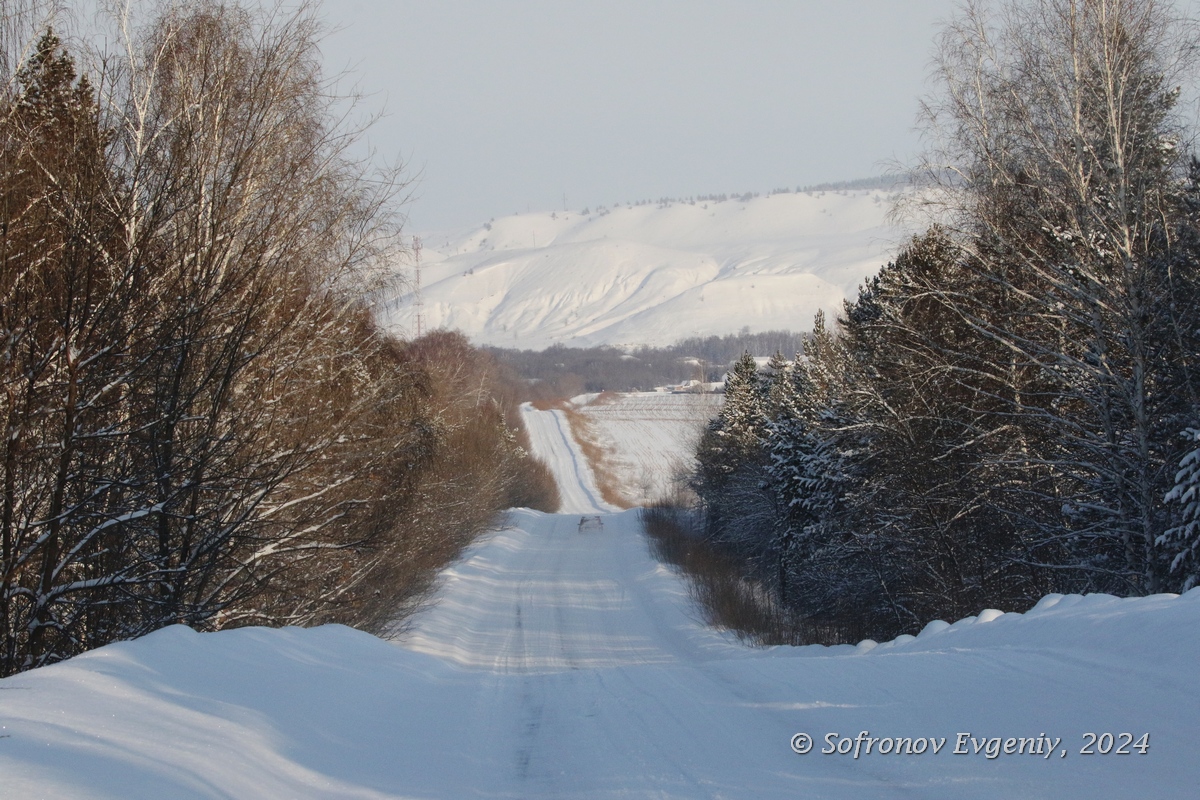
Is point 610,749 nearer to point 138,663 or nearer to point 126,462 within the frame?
point 138,663

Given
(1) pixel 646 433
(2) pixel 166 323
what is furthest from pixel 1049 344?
(1) pixel 646 433

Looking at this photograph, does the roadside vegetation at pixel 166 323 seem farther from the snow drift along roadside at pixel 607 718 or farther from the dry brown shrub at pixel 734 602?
the dry brown shrub at pixel 734 602

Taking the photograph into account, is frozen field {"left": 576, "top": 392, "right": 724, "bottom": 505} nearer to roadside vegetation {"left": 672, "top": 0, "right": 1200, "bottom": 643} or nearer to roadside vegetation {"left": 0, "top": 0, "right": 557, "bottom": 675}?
roadside vegetation {"left": 672, "top": 0, "right": 1200, "bottom": 643}

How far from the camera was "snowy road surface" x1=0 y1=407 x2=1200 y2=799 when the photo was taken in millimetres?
4129

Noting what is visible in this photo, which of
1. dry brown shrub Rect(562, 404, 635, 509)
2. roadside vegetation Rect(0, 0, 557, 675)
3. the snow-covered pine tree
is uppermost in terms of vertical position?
roadside vegetation Rect(0, 0, 557, 675)

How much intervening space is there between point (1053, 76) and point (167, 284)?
13.9 metres

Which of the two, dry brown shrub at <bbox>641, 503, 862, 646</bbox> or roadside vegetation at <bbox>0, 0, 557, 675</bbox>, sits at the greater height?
roadside vegetation at <bbox>0, 0, 557, 675</bbox>

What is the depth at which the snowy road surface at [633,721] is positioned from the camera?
4129mm

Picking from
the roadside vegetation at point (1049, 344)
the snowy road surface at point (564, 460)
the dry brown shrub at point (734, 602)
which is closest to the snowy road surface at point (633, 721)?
the roadside vegetation at point (1049, 344)

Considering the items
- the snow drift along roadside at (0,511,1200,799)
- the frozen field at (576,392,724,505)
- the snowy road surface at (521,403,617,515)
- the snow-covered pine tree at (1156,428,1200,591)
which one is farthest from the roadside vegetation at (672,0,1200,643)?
the snowy road surface at (521,403,617,515)

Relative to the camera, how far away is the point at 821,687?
699 cm

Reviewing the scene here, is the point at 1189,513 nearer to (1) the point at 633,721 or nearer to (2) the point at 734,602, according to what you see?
(1) the point at 633,721

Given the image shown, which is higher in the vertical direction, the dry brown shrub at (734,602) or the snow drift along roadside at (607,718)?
the snow drift along roadside at (607,718)

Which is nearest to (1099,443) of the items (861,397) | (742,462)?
(861,397)
